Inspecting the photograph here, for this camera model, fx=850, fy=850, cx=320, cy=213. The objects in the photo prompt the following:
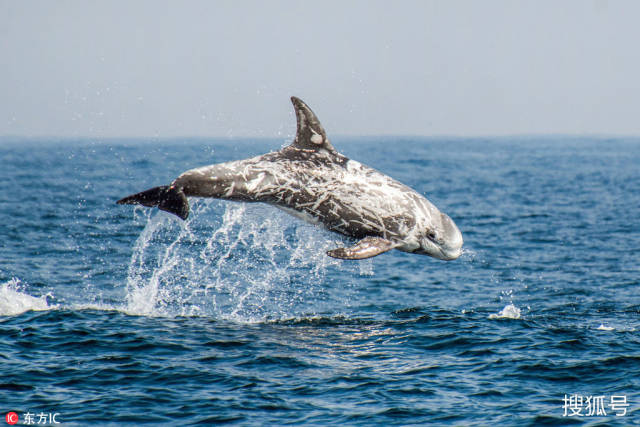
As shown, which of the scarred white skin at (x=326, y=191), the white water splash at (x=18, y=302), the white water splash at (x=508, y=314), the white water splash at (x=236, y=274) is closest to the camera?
the scarred white skin at (x=326, y=191)

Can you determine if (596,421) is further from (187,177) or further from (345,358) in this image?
(187,177)

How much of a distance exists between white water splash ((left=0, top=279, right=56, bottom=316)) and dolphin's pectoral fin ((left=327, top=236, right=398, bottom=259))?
1101 cm

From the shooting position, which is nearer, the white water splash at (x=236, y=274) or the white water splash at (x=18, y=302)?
the white water splash at (x=236, y=274)

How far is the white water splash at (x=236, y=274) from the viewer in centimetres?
2239

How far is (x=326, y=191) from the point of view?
1830cm

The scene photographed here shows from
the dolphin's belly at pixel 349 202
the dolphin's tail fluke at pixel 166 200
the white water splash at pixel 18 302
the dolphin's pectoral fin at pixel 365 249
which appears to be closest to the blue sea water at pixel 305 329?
the white water splash at pixel 18 302

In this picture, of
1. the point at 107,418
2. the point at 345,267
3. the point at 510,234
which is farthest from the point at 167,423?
the point at 510,234

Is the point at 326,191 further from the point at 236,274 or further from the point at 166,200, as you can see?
the point at 236,274

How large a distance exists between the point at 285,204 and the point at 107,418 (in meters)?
5.69

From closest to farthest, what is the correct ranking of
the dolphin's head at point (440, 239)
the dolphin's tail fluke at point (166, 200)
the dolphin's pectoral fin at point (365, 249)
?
the dolphin's tail fluke at point (166, 200), the dolphin's pectoral fin at point (365, 249), the dolphin's head at point (440, 239)

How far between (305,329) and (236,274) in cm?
1020

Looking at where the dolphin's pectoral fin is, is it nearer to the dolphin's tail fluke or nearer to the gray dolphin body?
the gray dolphin body

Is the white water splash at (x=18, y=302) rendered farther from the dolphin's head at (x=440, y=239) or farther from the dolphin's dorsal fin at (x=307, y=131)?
the dolphin's head at (x=440, y=239)

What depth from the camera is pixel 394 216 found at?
18562 millimetres
